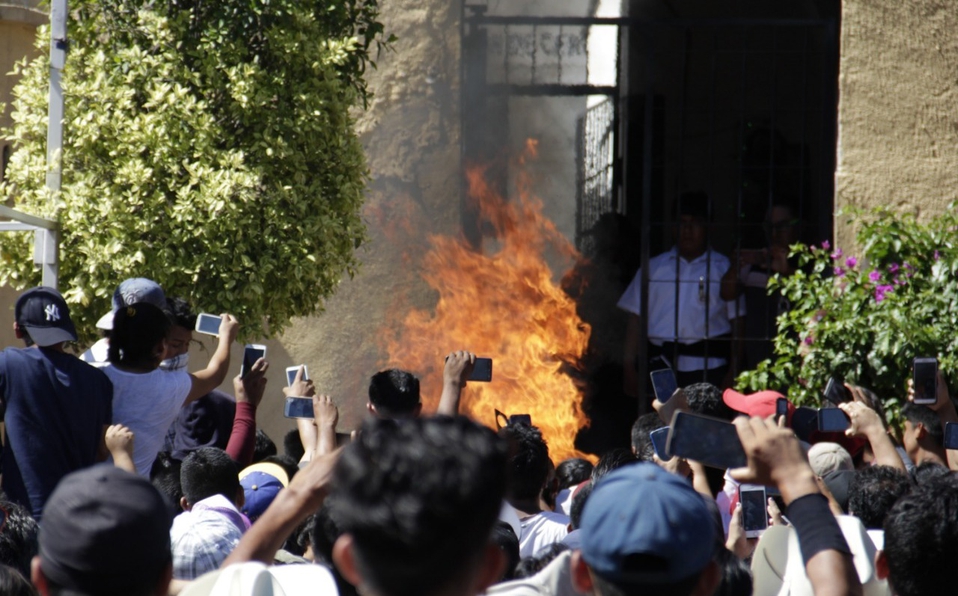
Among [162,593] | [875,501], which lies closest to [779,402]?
[875,501]

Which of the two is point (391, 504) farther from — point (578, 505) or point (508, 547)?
point (578, 505)

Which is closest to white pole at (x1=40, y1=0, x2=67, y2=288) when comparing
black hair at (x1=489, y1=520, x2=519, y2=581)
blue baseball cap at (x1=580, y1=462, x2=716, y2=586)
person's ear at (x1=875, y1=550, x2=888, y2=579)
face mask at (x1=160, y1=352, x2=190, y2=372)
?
face mask at (x1=160, y1=352, x2=190, y2=372)

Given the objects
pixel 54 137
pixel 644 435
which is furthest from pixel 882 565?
pixel 54 137

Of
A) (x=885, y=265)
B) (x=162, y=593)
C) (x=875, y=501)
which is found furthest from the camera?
(x=885, y=265)

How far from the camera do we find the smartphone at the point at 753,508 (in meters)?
3.85

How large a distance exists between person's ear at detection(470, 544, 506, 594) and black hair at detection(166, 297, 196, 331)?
4.21 metres

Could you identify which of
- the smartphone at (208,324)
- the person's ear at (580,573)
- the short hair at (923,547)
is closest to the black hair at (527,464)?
the smartphone at (208,324)

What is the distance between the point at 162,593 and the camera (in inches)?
90.6

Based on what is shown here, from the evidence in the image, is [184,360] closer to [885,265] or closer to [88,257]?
[88,257]

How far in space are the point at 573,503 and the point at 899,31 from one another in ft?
19.6

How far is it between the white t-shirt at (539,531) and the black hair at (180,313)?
7.23 ft

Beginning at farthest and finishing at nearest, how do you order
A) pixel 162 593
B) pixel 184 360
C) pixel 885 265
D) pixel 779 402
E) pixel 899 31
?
pixel 899 31
pixel 885 265
pixel 184 360
pixel 779 402
pixel 162 593

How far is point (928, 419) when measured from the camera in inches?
241

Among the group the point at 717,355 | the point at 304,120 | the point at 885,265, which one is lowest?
the point at 717,355
